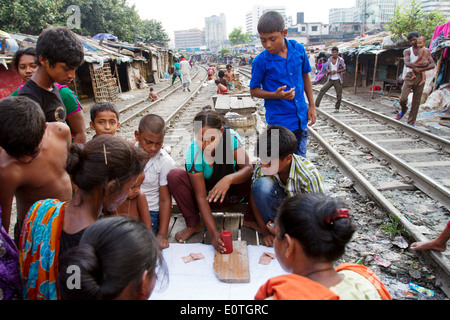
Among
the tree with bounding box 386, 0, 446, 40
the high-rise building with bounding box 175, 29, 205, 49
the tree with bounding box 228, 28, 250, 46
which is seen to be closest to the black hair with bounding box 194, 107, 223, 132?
the tree with bounding box 386, 0, 446, 40

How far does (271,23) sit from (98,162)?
223 cm

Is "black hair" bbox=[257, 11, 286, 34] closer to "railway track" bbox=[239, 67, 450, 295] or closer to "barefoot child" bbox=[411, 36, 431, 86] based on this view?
"railway track" bbox=[239, 67, 450, 295]

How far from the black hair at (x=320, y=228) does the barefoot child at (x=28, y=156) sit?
1.43 meters

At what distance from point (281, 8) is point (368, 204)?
201310 mm

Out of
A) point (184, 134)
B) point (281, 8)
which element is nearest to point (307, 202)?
point (184, 134)

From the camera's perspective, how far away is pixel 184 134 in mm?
8250

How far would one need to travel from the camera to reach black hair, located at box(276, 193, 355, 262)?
50.4 inches

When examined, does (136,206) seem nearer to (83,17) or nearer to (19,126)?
(19,126)

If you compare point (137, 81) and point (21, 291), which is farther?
point (137, 81)

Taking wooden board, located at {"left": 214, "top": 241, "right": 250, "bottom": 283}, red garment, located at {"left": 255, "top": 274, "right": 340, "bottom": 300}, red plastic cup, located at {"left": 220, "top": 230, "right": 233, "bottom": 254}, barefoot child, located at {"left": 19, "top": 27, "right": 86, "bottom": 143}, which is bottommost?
wooden board, located at {"left": 214, "top": 241, "right": 250, "bottom": 283}

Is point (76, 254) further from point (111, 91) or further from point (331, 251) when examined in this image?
point (111, 91)

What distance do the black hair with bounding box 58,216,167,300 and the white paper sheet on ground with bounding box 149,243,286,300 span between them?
3.35ft

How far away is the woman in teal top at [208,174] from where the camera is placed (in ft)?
8.86

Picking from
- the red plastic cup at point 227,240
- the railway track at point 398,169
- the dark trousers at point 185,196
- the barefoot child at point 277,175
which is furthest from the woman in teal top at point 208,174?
the railway track at point 398,169
